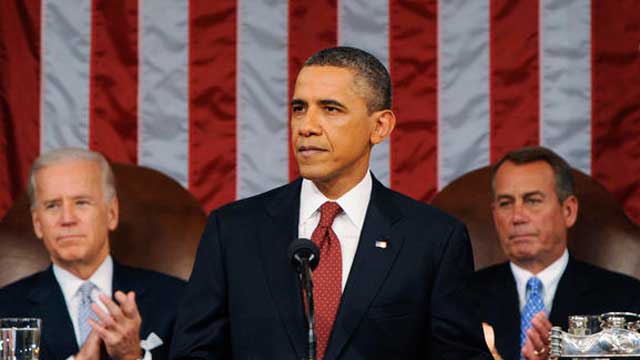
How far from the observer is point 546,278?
17.3 ft

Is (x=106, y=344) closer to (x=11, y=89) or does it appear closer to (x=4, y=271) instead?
(x=4, y=271)

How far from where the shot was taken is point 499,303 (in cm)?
520

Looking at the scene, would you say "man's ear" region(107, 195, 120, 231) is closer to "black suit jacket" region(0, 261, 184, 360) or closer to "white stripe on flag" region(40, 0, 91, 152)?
"black suit jacket" region(0, 261, 184, 360)

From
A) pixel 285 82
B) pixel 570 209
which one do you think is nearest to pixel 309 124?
pixel 570 209

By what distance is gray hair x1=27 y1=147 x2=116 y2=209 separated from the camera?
505 cm

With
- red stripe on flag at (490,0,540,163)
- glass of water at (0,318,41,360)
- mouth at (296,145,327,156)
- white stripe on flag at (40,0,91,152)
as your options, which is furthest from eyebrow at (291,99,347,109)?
white stripe on flag at (40,0,91,152)

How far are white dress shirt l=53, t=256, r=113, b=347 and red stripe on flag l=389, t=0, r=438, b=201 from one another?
143cm

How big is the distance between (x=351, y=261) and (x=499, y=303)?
5.48ft

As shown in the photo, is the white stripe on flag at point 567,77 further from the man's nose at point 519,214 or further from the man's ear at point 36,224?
the man's ear at point 36,224

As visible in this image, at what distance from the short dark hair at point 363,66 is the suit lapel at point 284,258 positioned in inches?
12.0

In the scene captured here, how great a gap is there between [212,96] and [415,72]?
0.83m

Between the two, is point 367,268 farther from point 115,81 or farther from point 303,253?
point 115,81

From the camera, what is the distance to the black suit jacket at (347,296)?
3.49 metres

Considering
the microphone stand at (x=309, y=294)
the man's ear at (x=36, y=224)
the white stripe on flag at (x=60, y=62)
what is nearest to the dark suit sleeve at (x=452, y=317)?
the microphone stand at (x=309, y=294)
